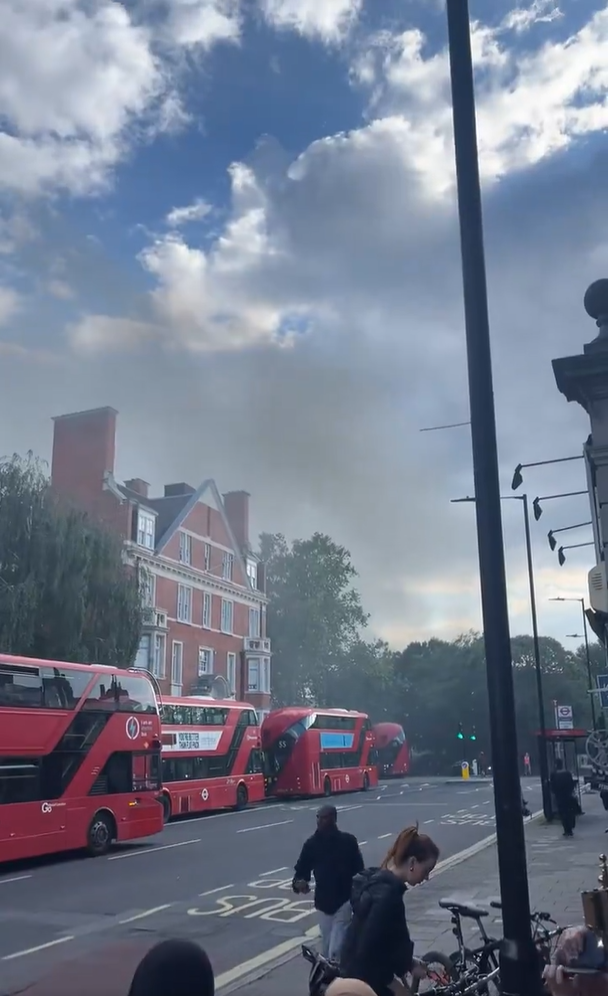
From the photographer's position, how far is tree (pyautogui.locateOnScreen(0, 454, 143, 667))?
30.7 m

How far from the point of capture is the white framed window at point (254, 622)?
60.6 metres

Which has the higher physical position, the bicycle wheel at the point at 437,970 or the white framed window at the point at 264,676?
the white framed window at the point at 264,676

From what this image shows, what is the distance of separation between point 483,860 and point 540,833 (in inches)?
220

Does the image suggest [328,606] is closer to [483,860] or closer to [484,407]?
[483,860]

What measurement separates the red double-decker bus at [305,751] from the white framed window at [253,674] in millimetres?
14450

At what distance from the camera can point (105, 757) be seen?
69.3ft

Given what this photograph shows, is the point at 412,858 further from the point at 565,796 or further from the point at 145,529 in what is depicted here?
the point at 145,529

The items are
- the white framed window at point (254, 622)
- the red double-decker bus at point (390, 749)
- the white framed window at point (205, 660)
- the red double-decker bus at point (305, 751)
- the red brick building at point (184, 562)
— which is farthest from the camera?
the red double-decker bus at point (390, 749)

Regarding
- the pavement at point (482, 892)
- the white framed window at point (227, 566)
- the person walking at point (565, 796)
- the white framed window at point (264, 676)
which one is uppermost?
the white framed window at point (227, 566)

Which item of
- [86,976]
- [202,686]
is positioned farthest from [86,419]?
[86,976]

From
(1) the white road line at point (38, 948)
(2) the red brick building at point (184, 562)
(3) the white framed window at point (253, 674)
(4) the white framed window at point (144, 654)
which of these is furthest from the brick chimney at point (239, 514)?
(1) the white road line at point (38, 948)

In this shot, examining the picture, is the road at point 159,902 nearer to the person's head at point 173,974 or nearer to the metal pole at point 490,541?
the metal pole at point 490,541

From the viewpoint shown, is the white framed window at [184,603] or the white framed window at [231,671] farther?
the white framed window at [231,671]

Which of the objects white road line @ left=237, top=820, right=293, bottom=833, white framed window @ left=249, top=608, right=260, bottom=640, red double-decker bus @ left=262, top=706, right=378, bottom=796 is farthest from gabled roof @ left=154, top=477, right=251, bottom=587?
white road line @ left=237, top=820, right=293, bottom=833
